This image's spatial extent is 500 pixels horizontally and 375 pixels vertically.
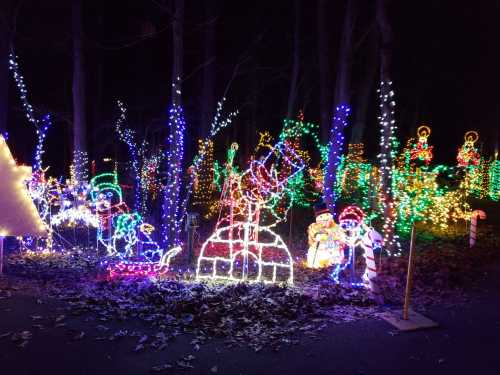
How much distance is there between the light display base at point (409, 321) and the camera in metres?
6.48

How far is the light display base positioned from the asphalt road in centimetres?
11

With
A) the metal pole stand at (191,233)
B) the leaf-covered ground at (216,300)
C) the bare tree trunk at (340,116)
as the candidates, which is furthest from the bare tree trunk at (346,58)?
the metal pole stand at (191,233)

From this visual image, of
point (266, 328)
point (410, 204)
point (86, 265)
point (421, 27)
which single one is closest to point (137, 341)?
point (266, 328)

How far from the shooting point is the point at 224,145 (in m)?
27.2

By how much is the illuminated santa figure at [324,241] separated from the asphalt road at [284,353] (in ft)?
11.7

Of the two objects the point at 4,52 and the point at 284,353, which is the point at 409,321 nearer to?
the point at 284,353

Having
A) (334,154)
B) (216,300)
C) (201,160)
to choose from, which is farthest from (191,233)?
(334,154)

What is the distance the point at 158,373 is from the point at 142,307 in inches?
83.3

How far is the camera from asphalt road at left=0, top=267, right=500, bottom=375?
5.16 metres

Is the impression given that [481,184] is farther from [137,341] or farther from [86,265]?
[137,341]

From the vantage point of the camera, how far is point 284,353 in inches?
222

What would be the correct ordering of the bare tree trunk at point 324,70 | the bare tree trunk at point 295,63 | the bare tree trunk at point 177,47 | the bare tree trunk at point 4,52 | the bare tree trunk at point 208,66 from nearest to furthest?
1. the bare tree trunk at point 177,47
2. the bare tree trunk at point 4,52
3. the bare tree trunk at point 208,66
4. the bare tree trunk at point 324,70
5. the bare tree trunk at point 295,63

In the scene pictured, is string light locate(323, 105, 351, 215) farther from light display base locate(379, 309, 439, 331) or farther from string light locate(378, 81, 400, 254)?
A: light display base locate(379, 309, 439, 331)

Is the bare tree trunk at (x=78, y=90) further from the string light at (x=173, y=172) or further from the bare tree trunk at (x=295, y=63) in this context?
the bare tree trunk at (x=295, y=63)
